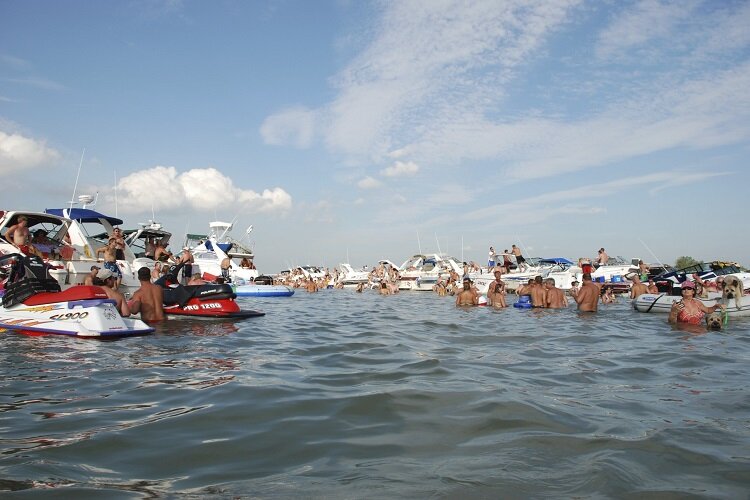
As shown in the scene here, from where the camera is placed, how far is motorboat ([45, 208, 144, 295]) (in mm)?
12431

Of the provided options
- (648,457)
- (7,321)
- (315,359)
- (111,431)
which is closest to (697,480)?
(648,457)

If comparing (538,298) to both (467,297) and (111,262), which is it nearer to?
(467,297)

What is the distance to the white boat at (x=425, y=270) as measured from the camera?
33.8 meters

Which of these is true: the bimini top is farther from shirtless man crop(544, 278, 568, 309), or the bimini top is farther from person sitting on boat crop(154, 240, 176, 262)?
shirtless man crop(544, 278, 568, 309)

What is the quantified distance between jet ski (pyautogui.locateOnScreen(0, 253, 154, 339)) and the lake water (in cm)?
35

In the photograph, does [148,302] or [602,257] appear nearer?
[148,302]

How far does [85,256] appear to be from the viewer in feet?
45.8

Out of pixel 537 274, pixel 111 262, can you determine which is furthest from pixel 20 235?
pixel 537 274

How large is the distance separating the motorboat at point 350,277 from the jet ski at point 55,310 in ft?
107

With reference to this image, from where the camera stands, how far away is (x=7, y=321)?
8.77 metres

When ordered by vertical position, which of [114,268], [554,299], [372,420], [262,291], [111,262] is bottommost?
[372,420]

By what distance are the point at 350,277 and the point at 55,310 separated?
35456mm

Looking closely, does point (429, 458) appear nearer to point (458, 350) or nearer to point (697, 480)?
point (697, 480)

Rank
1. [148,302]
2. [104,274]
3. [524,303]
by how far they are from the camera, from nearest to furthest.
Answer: [148,302] < [104,274] < [524,303]
